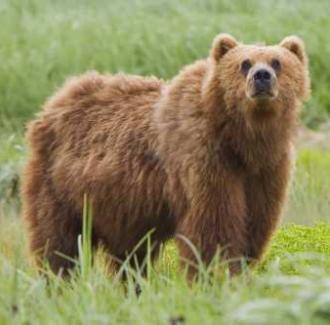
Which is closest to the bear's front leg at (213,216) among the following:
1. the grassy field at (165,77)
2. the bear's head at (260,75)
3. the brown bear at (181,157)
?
the brown bear at (181,157)

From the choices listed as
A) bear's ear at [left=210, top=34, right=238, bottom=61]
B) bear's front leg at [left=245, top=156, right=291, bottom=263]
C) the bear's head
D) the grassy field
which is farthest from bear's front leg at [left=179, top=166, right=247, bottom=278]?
bear's ear at [left=210, top=34, right=238, bottom=61]

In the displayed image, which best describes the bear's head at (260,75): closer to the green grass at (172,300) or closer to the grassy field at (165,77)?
the grassy field at (165,77)

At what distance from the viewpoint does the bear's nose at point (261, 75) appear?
7.21m

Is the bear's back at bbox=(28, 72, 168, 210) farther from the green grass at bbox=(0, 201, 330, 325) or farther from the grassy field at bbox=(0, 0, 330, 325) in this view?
the green grass at bbox=(0, 201, 330, 325)

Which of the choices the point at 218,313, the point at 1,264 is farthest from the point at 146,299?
the point at 1,264

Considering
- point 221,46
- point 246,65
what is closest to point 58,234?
point 221,46

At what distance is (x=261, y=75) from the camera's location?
7211 millimetres

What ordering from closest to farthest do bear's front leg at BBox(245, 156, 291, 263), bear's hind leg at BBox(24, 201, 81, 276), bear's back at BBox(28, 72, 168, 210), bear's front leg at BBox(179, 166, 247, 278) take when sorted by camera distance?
bear's front leg at BBox(179, 166, 247, 278)
bear's front leg at BBox(245, 156, 291, 263)
bear's back at BBox(28, 72, 168, 210)
bear's hind leg at BBox(24, 201, 81, 276)

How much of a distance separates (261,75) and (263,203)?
784mm

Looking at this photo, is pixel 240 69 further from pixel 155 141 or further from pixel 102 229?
pixel 102 229

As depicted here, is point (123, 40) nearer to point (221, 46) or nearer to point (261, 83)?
point (221, 46)

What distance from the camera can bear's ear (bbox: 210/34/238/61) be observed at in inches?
301

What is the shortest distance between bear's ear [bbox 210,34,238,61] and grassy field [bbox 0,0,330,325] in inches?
48.0

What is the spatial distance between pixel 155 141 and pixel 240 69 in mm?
685
